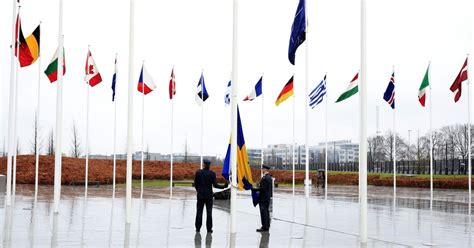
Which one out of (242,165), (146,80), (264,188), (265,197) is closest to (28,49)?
(146,80)

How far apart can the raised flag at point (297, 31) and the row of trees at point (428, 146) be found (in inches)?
2298

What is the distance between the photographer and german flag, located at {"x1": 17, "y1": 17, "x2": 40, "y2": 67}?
826 inches

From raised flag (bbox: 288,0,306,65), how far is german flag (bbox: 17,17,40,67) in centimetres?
987

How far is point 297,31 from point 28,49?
10.3 metres

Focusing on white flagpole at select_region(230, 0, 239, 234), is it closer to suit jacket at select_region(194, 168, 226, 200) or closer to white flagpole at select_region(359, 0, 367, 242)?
suit jacket at select_region(194, 168, 226, 200)

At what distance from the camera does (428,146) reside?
8869 cm

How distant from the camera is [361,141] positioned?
1211cm

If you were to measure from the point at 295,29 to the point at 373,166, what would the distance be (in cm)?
6560

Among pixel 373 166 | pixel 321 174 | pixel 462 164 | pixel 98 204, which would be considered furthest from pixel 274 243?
pixel 373 166

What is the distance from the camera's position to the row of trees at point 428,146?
78.4 metres

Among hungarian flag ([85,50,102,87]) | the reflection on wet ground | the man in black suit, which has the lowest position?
the reflection on wet ground

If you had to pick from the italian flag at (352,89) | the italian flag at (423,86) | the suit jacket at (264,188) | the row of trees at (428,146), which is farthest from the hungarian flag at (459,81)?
the row of trees at (428,146)

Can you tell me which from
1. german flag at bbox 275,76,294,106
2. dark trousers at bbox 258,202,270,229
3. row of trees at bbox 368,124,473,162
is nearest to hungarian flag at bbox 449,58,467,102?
german flag at bbox 275,76,294,106

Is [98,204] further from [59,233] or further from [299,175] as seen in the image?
[299,175]
